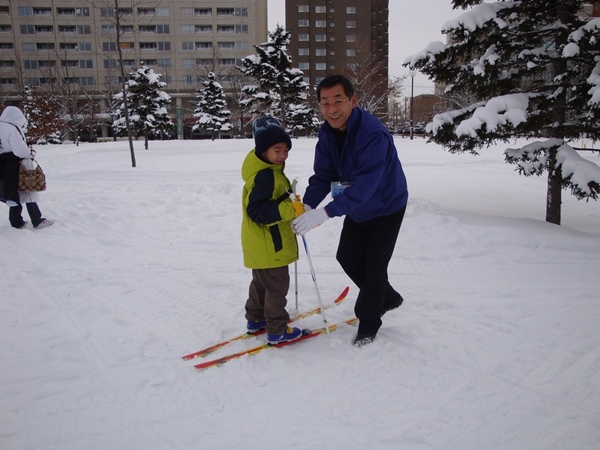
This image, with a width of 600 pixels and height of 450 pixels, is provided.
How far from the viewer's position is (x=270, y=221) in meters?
3.06

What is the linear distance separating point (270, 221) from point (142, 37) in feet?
216

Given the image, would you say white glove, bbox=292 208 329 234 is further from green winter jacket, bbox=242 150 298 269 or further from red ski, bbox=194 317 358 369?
red ski, bbox=194 317 358 369

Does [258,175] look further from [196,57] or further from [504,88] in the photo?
[196,57]

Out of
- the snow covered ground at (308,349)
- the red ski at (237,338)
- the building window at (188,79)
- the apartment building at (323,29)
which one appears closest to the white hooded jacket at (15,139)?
the snow covered ground at (308,349)

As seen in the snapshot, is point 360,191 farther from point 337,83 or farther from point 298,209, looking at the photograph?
point 337,83

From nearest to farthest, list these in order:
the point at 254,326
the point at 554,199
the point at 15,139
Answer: the point at 254,326 < the point at 15,139 < the point at 554,199

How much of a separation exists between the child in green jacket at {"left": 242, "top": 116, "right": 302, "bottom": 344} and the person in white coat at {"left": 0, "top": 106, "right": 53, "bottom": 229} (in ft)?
17.7

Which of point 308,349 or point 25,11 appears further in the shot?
point 25,11

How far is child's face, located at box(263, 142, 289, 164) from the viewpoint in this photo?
3102 mm

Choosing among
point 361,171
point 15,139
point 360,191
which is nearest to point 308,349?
point 360,191

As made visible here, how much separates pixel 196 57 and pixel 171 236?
59.8 metres

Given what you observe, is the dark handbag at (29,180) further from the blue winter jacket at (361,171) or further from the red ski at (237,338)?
the blue winter jacket at (361,171)

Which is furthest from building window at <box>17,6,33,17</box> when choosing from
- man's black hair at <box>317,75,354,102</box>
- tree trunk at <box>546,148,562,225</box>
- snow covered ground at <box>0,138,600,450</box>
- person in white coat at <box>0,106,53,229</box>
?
man's black hair at <box>317,75,354,102</box>

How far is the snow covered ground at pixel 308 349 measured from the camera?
243 centimetres
